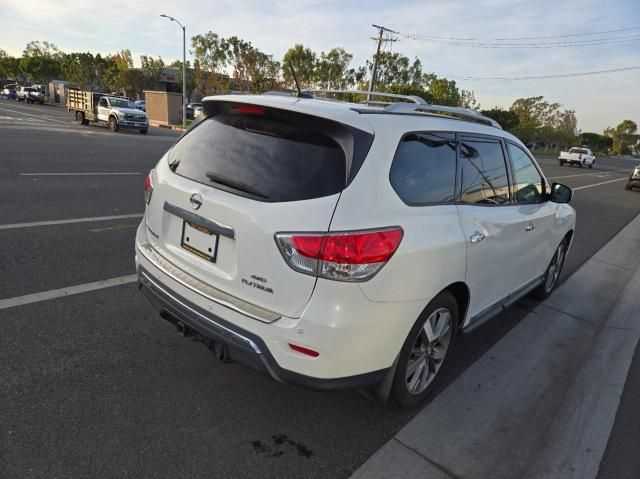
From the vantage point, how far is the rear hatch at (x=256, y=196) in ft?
Result: 7.44

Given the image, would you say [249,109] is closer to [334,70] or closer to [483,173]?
[483,173]

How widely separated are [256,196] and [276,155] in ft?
0.87

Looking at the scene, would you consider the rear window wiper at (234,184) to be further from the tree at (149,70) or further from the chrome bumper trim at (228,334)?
the tree at (149,70)

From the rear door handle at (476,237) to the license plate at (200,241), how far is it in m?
1.63

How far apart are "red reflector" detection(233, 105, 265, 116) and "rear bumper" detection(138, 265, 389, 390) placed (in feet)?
3.85

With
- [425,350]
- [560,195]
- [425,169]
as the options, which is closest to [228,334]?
[425,350]

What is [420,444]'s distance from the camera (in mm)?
2676

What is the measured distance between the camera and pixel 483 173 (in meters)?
3.37

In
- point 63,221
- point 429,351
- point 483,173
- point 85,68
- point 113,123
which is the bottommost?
point 113,123

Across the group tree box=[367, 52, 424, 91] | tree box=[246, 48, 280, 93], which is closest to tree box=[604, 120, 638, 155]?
tree box=[367, 52, 424, 91]

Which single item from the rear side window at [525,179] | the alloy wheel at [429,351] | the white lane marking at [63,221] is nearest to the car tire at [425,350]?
the alloy wheel at [429,351]

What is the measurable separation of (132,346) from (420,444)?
209cm

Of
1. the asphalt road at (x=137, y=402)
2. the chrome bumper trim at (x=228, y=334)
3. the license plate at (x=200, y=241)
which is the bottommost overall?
the asphalt road at (x=137, y=402)

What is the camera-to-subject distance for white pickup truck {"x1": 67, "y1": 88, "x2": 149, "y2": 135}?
78.4ft
